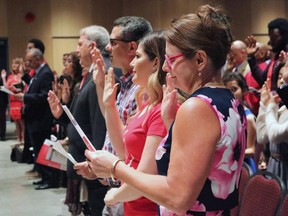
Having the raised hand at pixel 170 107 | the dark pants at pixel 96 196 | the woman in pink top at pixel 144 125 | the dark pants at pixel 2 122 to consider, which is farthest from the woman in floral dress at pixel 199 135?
the dark pants at pixel 2 122

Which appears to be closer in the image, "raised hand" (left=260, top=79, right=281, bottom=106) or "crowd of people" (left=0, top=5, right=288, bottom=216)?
"crowd of people" (left=0, top=5, right=288, bottom=216)

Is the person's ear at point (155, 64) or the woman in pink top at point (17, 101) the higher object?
the person's ear at point (155, 64)

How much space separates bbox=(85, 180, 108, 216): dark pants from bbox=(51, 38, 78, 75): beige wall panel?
10430 millimetres

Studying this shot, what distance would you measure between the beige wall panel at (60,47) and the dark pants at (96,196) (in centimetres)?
1043

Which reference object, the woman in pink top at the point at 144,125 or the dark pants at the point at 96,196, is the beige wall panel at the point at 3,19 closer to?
the dark pants at the point at 96,196

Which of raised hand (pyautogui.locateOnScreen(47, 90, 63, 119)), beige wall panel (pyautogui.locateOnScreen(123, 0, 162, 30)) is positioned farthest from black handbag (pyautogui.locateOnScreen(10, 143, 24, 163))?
beige wall panel (pyautogui.locateOnScreen(123, 0, 162, 30))

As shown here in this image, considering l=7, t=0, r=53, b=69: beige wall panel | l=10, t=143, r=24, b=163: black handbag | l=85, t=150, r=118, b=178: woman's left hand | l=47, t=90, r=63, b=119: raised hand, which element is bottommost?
l=10, t=143, r=24, b=163: black handbag

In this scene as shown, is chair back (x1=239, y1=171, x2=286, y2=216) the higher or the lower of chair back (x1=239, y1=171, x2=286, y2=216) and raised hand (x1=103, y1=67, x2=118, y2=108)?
the lower

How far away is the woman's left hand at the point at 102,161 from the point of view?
1.65 meters

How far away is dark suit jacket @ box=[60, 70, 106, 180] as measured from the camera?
3359 millimetres

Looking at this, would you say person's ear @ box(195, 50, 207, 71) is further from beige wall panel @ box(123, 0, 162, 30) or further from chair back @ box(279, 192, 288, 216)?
beige wall panel @ box(123, 0, 162, 30)

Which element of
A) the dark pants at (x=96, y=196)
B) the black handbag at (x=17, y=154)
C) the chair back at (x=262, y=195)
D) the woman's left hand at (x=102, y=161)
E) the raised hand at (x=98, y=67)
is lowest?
the black handbag at (x=17, y=154)

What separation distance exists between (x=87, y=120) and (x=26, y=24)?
10.7m

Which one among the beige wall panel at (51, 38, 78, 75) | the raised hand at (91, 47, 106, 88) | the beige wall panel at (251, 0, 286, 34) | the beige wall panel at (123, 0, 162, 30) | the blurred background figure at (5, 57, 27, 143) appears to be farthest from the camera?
the beige wall panel at (51, 38, 78, 75)
